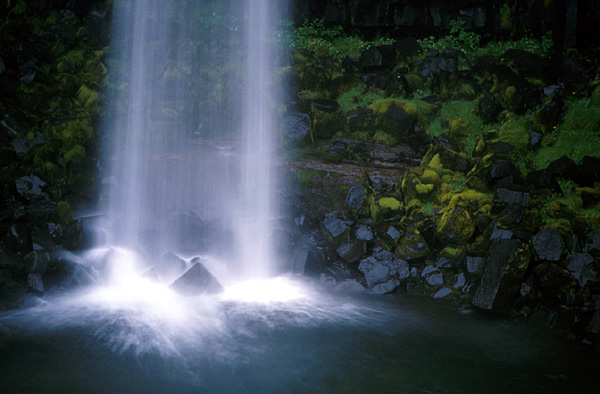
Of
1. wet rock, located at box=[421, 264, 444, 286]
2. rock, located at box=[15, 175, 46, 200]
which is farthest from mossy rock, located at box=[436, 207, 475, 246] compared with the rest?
rock, located at box=[15, 175, 46, 200]

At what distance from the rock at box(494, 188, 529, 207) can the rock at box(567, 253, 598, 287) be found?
1.44 m

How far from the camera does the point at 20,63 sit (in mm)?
11133

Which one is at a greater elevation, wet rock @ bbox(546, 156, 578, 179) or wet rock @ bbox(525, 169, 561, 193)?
wet rock @ bbox(546, 156, 578, 179)

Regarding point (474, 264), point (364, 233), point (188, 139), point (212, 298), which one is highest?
point (188, 139)

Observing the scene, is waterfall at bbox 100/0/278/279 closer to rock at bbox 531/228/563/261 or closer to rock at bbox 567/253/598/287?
rock at bbox 531/228/563/261

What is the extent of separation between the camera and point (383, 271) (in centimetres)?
901

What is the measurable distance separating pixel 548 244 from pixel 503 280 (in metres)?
1.06

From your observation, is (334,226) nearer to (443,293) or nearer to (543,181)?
(443,293)

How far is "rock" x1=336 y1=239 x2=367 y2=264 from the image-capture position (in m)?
9.38

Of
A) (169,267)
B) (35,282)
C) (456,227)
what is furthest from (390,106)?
(35,282)

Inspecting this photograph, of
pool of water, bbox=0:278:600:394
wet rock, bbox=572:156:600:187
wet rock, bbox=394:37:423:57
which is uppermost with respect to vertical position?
wet rock, bbox=394:37:423:57

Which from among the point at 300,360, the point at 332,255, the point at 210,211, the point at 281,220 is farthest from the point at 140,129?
Result: the point at 300,360

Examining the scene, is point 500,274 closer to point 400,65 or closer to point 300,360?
point 300,360

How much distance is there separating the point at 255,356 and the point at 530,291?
511cm
